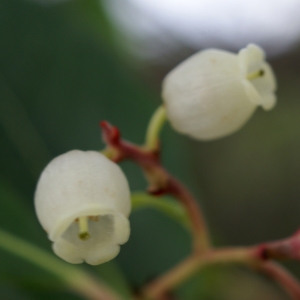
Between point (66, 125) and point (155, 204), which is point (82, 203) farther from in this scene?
point (66, 125)

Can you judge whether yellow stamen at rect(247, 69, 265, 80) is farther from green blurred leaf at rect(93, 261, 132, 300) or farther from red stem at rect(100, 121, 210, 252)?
green blurred leaf at rect(93, 261, 132, 300)

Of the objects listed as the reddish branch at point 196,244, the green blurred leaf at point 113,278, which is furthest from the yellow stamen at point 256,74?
the green blurred leaf at point 113,278

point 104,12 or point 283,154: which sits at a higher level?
point 104,12

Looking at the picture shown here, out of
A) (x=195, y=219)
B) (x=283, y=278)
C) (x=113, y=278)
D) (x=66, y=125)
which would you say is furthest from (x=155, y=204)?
(x=66, y=125)

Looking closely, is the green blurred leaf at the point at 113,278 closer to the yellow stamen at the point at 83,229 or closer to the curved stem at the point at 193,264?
the curved stem at the point at 193,264

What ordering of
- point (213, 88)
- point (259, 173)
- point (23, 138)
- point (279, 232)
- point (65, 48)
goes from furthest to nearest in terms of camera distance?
point (259, 173) < point (279, 232) < point (65, 48) < point (23, 138) < point (213, 88)

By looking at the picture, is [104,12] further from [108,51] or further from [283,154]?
[283,154]

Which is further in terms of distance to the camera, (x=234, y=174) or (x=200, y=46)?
(x=234, y=174)

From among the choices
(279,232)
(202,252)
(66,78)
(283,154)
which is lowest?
(279,232)

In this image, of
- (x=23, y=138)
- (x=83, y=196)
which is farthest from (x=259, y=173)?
(x=83, y=196)
